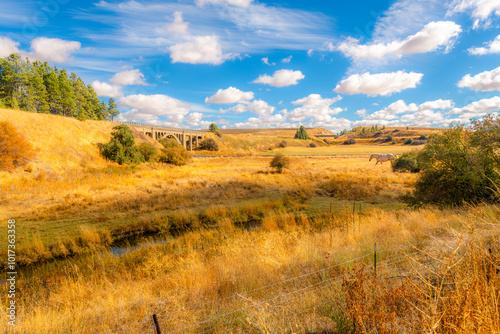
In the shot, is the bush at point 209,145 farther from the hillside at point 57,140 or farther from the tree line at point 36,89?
the hillside at point 57,140

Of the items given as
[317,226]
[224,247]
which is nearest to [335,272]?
[224,247]

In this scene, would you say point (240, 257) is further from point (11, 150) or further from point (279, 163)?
point (11, 150)

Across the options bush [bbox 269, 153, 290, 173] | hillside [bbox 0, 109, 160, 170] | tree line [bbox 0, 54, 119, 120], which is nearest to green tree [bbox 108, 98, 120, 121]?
tree line [bbox 0, 54, 119, 120]

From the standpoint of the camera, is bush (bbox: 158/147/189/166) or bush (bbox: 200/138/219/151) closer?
bush (bbox: 158/147/189/166)

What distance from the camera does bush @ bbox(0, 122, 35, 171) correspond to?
19.9 meters

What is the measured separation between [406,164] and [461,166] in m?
22.4

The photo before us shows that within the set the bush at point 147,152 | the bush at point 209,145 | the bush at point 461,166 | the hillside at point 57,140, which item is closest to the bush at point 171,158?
the bush at point 147,152

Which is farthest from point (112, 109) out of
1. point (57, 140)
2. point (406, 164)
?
point (406, 164)

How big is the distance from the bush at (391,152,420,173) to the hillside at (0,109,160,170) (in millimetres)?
39977

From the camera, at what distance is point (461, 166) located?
9.99 metres

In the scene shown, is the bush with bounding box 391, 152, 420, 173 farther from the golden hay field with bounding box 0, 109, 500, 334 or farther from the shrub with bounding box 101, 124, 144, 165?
the shrub with bounding box 101, 124, 144, 165

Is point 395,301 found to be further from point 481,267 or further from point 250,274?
point 250,274

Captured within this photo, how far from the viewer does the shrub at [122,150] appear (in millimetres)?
30688

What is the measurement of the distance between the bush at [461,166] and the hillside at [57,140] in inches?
1285
